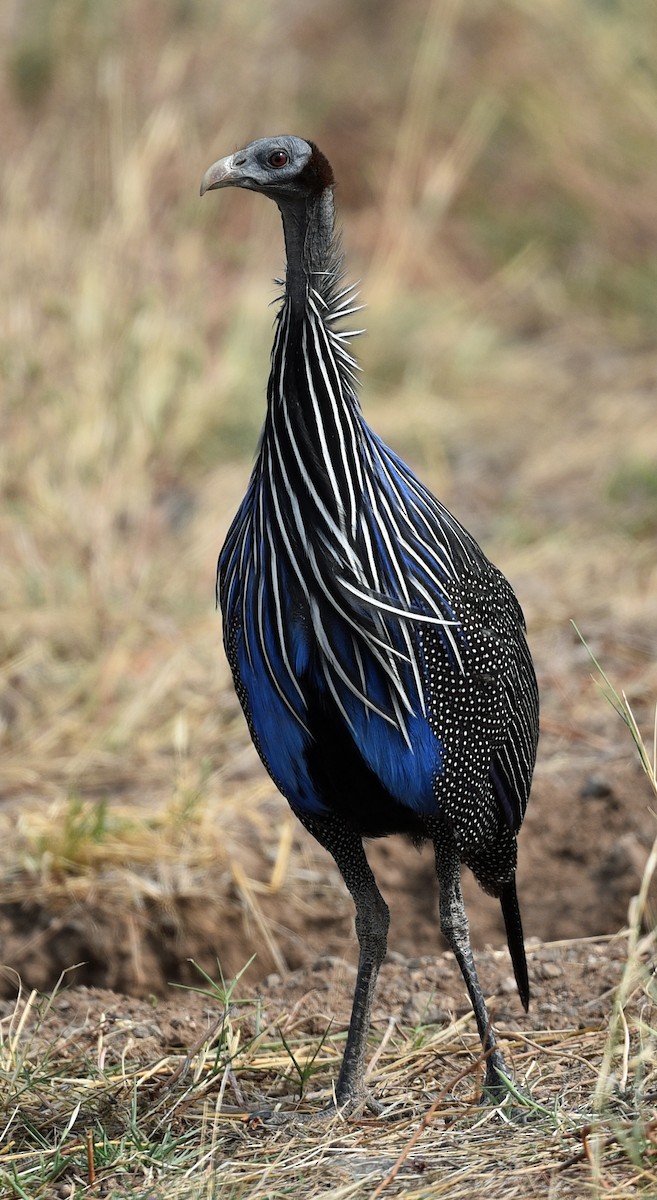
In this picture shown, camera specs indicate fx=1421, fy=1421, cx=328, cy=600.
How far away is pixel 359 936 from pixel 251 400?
4.89 metres

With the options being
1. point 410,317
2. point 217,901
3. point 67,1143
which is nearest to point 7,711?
point 217,901

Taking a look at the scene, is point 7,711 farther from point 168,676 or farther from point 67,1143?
point 67,1143

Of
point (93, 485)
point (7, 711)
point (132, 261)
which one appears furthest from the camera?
point (132, 261)

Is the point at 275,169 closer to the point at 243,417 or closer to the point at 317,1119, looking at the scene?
the point at 317,1119

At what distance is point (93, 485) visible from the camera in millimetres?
6352

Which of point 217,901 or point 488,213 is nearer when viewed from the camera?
point 217,901

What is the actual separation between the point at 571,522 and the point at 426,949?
3.18 m

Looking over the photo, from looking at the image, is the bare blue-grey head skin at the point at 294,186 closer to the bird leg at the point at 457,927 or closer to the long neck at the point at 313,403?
the long neck at the point at 313,403

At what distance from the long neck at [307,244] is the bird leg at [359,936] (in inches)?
41.4

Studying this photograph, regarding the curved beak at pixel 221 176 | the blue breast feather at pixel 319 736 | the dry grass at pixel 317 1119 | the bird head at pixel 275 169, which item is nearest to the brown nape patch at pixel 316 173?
the bird head at pixel 275 169

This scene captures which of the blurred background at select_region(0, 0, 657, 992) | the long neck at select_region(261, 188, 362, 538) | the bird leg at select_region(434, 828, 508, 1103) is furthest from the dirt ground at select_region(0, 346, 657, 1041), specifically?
the long neck at select_region(261, 188, 362, 538)

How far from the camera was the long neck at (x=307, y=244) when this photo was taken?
272 cm

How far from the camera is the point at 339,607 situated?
8.64ft

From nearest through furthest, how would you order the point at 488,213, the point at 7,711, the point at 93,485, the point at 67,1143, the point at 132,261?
1. the point at 67,1143
2. the point at 7,711
3. the point at 93,485
4. the point at 132,261
5. the point at 488,213
